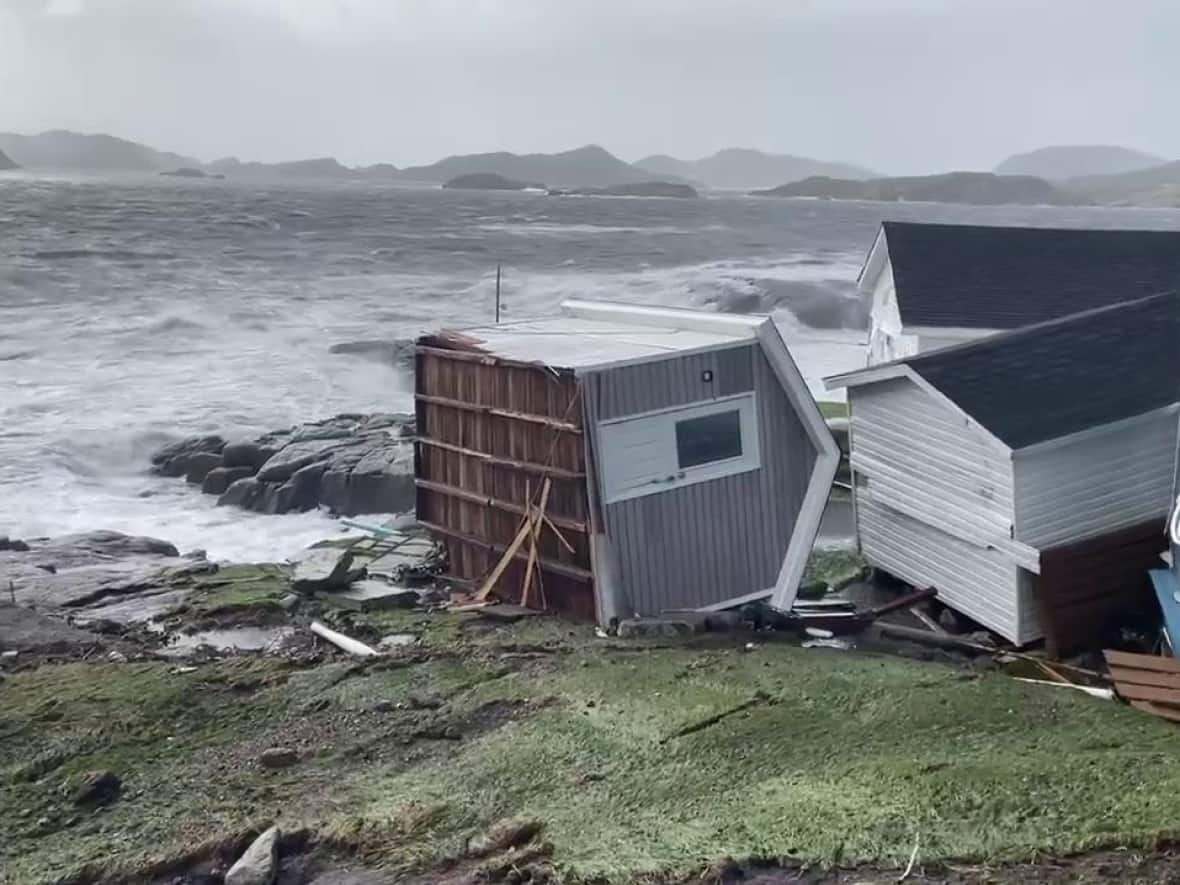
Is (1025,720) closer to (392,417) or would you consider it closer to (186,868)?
(186,868)

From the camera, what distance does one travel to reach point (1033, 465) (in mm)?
15180

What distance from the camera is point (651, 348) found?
14922 mm

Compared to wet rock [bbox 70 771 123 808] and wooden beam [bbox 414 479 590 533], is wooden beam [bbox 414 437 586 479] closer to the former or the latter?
wooden beam [bbox 414 479 590 533]

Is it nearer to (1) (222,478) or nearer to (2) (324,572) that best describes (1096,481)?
(2) (324,572)

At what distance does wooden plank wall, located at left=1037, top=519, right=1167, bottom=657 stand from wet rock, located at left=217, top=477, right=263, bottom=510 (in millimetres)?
15982

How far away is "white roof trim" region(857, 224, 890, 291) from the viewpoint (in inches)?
1057

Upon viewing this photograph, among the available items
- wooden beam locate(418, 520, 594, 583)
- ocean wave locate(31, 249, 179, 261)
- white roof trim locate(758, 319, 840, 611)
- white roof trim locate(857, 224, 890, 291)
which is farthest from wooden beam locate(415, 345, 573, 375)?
ocean wave locate(31, 249, 179, 261)

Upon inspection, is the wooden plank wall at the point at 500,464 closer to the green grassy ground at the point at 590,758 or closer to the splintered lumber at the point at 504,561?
the splintered lumber at the point at 504,561

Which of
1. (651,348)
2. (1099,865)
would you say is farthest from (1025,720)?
(651,348)

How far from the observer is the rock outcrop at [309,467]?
24859 mm

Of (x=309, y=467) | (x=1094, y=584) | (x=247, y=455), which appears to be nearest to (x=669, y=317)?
(x=1094, y=584)

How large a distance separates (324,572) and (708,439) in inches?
208

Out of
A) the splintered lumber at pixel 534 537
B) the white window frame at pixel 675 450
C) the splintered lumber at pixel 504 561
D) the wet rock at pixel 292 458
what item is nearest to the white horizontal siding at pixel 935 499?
the white window frame at pixel 675 450

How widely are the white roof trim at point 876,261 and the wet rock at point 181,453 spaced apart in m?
14.9
